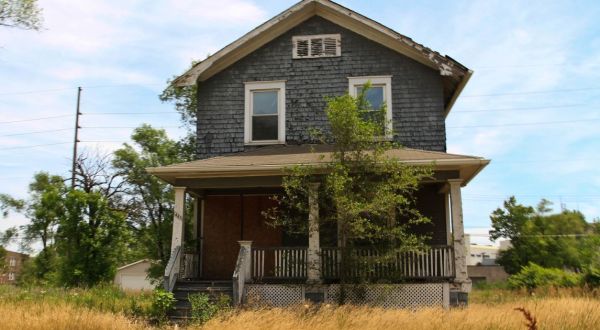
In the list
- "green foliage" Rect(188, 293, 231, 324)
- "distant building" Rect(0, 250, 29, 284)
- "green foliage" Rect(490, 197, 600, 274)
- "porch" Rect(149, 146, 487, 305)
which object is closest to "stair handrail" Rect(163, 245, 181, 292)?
"porch" Rect(149, 146, 487, 305)

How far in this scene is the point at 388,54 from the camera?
588 inches

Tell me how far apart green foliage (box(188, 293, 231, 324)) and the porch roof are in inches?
108

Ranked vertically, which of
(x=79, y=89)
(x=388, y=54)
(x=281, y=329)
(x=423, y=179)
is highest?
(x=79, y=89)

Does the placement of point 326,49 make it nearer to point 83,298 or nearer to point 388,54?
point 388,54

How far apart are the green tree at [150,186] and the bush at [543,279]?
1456 centimetres

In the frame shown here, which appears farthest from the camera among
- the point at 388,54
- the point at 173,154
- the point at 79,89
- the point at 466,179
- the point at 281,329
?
the point at 79,89

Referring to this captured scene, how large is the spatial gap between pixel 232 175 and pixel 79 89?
2582 centimetres

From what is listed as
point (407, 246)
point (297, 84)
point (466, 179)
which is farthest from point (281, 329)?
point (297, 84)

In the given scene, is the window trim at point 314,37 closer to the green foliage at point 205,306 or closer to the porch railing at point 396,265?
the porch railing at point 396,265

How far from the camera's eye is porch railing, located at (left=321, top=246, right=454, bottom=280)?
11.5m

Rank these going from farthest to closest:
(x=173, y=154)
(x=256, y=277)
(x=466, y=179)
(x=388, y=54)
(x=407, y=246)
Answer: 1. (x=173, y=154)
2. (x=388, y=54)
3. (x=466, y=179)
4. (x=256, y=277)
5. (x=407, y=246)

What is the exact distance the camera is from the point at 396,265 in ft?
38.3

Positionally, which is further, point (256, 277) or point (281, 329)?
point (256, 277)

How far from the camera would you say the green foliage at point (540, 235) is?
146 ft
